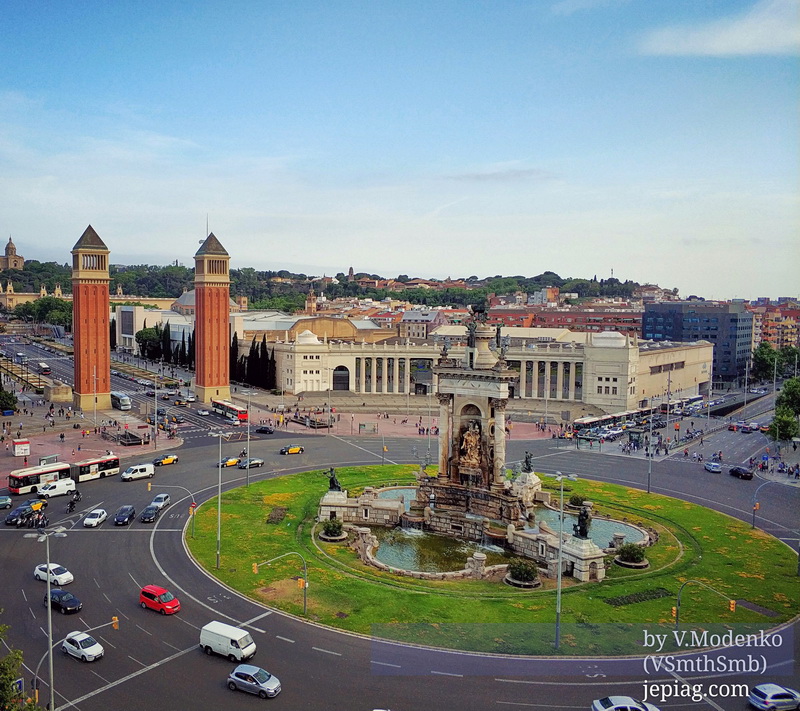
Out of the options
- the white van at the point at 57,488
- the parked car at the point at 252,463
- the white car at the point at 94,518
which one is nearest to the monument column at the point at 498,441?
the parked car at the point at 252,463

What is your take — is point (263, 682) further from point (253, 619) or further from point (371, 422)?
point (371, 422)

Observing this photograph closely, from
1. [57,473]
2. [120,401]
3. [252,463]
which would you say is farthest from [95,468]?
[120,401]

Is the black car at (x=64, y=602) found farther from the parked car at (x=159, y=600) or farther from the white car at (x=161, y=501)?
the white car at (x=161, y=501)

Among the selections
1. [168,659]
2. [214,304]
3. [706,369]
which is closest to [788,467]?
[168,659]

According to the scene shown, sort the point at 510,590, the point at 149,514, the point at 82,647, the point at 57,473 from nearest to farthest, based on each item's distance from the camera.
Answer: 1. the point at 82,647
2. the point at 510,590
3. the point at 149,514
4. the point at 57,473

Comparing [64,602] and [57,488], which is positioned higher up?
[64,602]

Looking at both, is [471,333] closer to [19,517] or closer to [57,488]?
[19,517]
